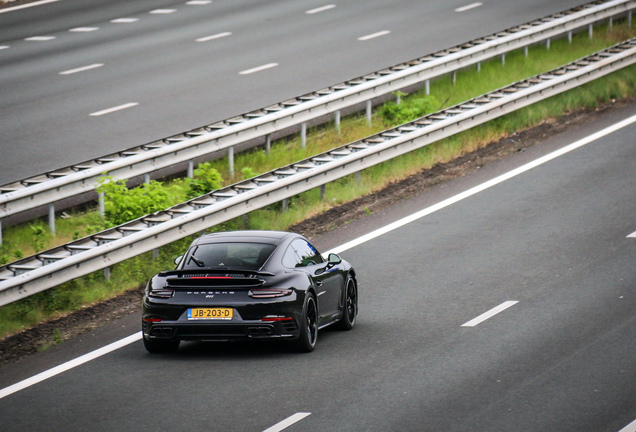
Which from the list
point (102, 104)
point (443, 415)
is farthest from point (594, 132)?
point (443, 415)

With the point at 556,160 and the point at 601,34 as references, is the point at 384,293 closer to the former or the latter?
the point at 556,160

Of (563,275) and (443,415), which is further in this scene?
(563,275)

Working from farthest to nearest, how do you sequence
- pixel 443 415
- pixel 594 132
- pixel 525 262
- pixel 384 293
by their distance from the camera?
pixel 594 132 < pixel 525 262 < pixel 384 293 < pixel 443 415

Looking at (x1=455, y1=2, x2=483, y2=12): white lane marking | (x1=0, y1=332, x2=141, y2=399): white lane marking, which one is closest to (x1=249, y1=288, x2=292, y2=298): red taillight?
(x1=0, y1=332, x2=141, y2=399): white lane marking

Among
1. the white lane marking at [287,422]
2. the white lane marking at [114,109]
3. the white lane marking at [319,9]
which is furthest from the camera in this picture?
the white lane marking at [319,9]

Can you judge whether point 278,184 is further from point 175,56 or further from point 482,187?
point 175,56

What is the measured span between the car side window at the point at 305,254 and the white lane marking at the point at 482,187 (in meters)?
Answer: 3.13

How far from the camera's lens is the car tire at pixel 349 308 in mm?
13352

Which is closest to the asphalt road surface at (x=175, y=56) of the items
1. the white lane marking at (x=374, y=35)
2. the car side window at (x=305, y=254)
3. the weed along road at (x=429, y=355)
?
the white lane marking at (x=374, y=35)

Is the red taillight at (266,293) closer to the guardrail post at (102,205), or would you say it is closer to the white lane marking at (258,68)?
the guardrail post at (102,205)

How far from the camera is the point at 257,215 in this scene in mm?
18156

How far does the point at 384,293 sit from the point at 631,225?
4799 mm

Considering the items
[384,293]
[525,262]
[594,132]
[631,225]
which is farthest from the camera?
[594,132]

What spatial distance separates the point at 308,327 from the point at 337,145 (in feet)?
33.5
